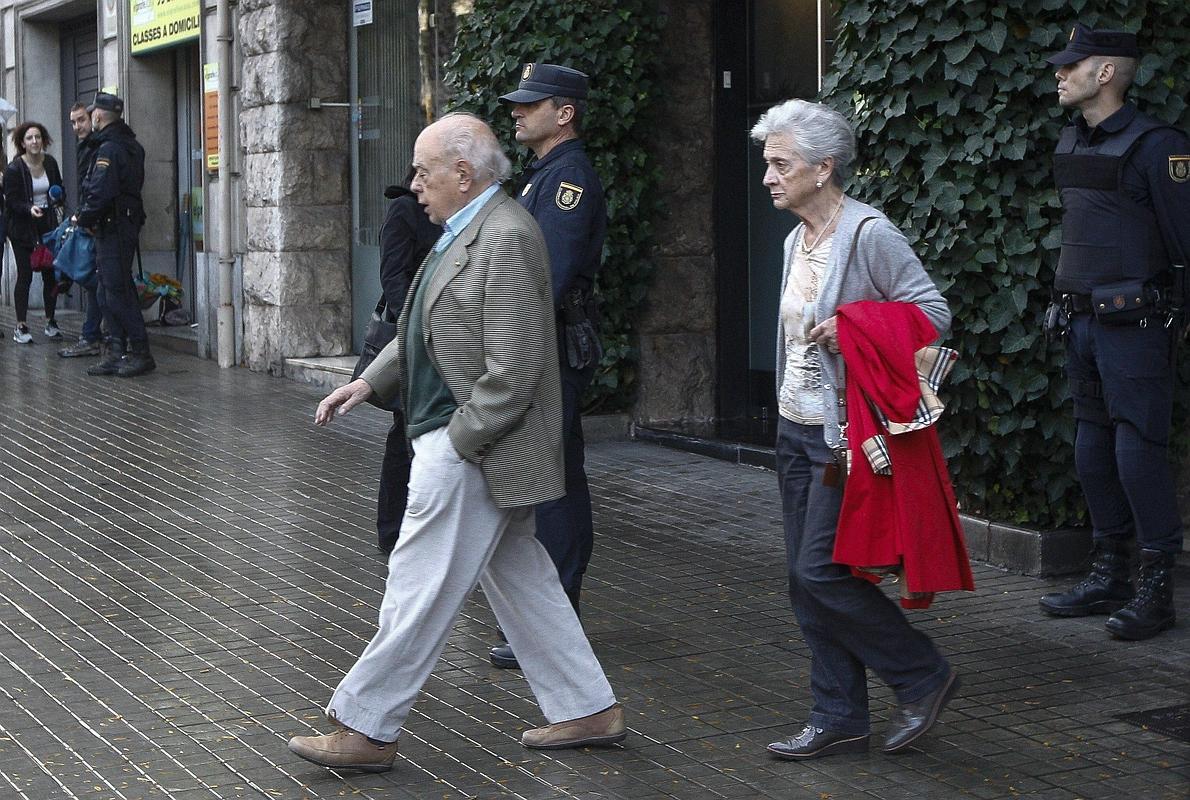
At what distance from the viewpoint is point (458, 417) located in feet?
15.4

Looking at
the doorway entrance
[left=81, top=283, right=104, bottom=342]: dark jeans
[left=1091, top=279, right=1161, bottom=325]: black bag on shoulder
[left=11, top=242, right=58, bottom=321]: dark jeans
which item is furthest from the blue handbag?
[left=1091, top=279, right=1161, bottom=325]: black bag on shoulder

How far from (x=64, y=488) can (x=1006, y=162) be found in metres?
5.10

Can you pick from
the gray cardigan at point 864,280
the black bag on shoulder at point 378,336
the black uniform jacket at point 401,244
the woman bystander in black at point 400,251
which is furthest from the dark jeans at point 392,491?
the gray cardigan at point 864,280

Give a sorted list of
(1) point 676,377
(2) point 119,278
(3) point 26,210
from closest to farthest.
A: (1) point 676,377 < (2) point 119,278 < (3) point 26,210

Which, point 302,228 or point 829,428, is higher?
point 302,228

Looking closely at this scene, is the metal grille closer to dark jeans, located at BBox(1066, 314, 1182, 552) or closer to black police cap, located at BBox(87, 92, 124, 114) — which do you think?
black police cap, located at BBox(87, 92, 124, 114)

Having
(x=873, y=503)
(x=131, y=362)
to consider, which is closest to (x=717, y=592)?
(x=873, y=503)

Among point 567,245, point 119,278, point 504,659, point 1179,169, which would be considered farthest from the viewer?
point 119,278

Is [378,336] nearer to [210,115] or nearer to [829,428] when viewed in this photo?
[829,428]

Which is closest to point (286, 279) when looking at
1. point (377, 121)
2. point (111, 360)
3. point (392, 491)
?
point (377, 121)

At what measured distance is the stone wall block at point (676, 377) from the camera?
1076cm

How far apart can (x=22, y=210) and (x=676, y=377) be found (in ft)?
27.2

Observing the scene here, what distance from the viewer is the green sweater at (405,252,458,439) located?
4.83m

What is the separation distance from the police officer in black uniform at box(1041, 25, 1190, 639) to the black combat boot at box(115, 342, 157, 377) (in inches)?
362
